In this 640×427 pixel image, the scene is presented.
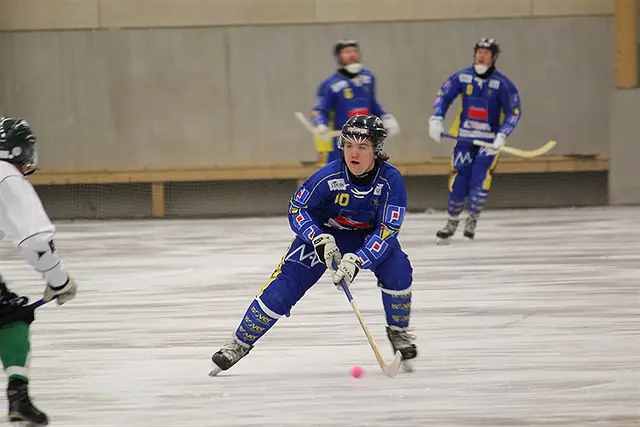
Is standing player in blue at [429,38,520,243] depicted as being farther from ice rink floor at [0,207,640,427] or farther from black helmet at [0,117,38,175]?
black helmet at [0,117,38,175]

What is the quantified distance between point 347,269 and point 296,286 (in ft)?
1.01

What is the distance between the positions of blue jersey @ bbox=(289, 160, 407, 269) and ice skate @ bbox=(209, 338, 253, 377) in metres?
0.51

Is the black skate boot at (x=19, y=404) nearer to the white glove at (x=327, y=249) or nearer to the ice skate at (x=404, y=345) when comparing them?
the white glove at (x=327, y=249)

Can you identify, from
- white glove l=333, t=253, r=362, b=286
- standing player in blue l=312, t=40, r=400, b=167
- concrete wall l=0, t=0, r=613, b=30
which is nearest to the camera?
white glove l=333, t=253, r=362, b=286

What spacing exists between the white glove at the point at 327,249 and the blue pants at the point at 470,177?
6.27m

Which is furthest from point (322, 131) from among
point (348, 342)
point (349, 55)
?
point (348, 342)

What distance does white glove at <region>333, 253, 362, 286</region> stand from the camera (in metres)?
5.21

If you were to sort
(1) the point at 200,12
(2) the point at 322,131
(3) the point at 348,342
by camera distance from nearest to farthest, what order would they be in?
(3) the point at 348,342
(2) the point at 322,131
(1) the point at 200,12

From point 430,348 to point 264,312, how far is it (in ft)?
3.29

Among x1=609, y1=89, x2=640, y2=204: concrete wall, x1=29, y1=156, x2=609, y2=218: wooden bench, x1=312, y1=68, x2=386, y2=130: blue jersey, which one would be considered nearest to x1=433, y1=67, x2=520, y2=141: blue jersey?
x1=312, y1=68, x2=386, y2=130: blue jersey

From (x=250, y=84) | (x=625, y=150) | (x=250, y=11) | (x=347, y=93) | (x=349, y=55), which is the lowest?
(x=625, y=150)

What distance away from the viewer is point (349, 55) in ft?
39.8

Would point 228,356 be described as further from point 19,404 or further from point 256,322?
point 19,404

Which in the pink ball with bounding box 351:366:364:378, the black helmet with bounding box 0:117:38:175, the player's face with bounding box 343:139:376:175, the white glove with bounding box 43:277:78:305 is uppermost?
the black helmet with bounding box 0:117:38:175
